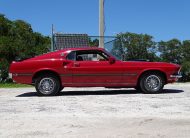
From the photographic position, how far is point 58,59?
13469 millimetres

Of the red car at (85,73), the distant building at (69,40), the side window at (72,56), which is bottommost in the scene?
the red car at (85,73)

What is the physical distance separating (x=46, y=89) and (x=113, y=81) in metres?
1.94

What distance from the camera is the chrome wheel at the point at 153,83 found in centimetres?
1355

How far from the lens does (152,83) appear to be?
1357cm

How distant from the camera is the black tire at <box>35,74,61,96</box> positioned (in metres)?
13.3

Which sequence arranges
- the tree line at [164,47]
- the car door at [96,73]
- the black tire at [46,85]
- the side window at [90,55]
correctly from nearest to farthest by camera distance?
the black tire at [46,85] → the car door at [96,73] → the side window at [90,55] → the tree line at [164,47]

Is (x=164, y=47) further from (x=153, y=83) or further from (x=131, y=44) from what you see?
(x=153, y=83)

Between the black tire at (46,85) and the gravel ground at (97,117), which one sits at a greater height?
the black tire at (46,85)

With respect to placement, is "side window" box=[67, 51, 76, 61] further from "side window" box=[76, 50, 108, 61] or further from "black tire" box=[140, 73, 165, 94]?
"black tire" box=[140, 73, 165, 94]

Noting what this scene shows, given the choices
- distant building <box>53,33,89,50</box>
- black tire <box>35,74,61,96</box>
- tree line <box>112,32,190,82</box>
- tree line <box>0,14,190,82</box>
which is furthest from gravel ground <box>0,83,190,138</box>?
tree line <box>112,32,190,82</box>

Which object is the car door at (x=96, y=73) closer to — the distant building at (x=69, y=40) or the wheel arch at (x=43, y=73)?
the wheel arch at (x=43, y=73)

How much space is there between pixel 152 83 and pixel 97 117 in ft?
16.9

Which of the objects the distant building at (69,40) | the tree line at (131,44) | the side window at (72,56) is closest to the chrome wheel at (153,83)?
the side window at (72,56)

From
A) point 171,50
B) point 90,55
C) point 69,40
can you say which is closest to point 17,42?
point 69,40
